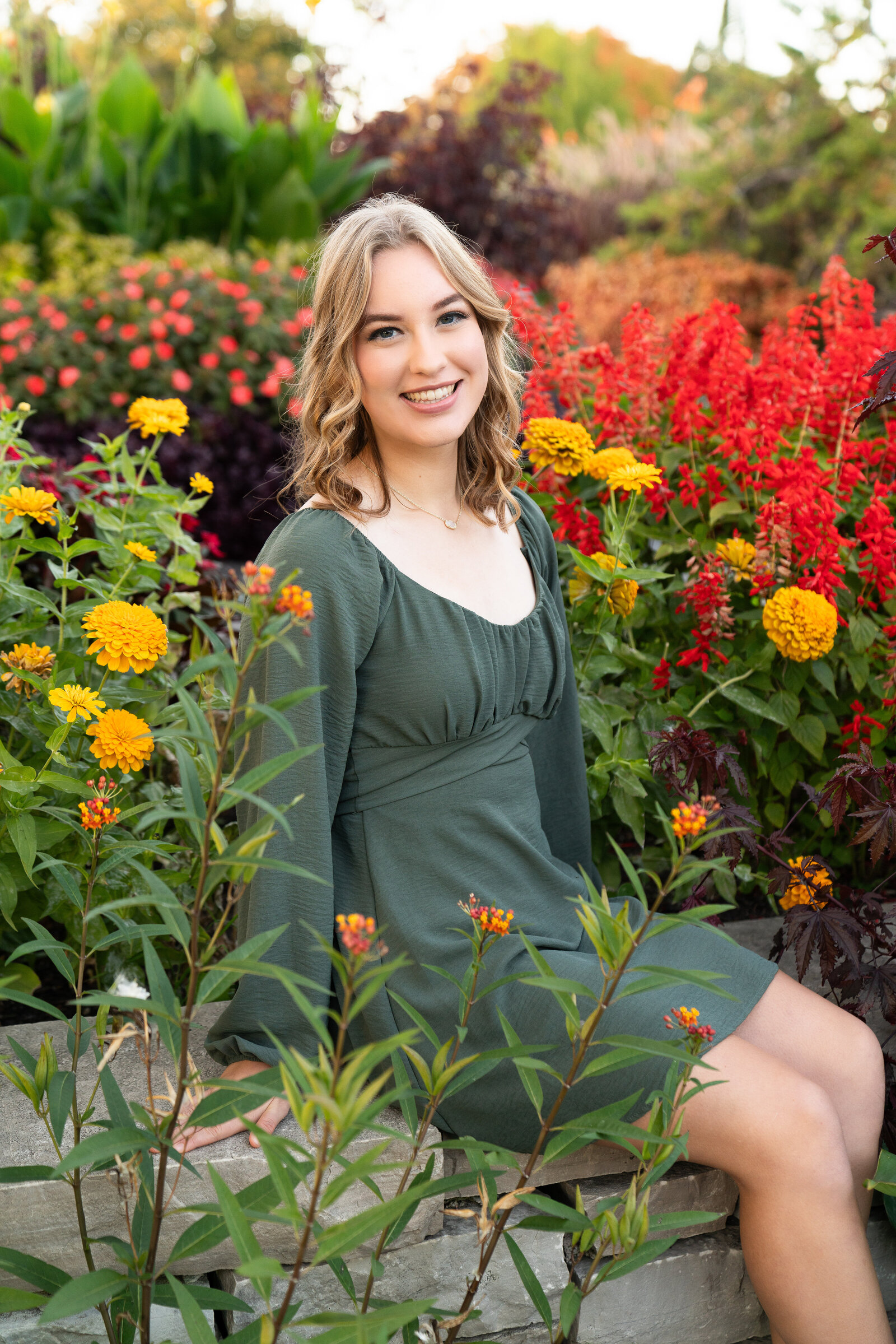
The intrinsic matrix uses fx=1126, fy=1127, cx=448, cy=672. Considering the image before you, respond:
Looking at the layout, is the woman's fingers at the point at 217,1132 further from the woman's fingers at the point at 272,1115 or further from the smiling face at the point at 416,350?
the smiling face at the point at 416,350

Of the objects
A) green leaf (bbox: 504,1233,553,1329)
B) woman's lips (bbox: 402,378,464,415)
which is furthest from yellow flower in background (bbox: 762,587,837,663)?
green leaf (bbox: 504,1233,553,1329)

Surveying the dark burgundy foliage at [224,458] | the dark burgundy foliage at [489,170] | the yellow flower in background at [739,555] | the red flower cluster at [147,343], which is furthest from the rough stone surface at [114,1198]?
the dark burgundy foliage at [489,170]

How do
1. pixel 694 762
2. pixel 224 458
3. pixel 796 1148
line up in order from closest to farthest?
pixel 796 1148
pixel 694 762
pixel 224 458

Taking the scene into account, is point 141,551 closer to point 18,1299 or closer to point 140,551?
point 140,551

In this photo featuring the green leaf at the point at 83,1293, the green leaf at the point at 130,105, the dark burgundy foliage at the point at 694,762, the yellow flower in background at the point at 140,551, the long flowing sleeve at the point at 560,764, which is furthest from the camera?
the green leaf at the point at 130,105

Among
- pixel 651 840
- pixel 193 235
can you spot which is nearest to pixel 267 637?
pixel 651 840

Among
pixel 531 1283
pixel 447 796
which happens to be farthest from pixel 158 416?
pixel 531 1283

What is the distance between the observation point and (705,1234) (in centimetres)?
177

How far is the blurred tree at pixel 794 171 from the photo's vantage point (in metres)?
7.58

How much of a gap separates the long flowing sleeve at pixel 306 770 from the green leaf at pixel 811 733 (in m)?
0.99

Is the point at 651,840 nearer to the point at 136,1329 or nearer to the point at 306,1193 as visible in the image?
the point at 306,1193

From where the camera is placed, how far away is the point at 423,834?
5.64 feet

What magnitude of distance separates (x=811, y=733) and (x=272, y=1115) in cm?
128

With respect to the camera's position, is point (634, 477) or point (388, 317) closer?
point (388, 317)
